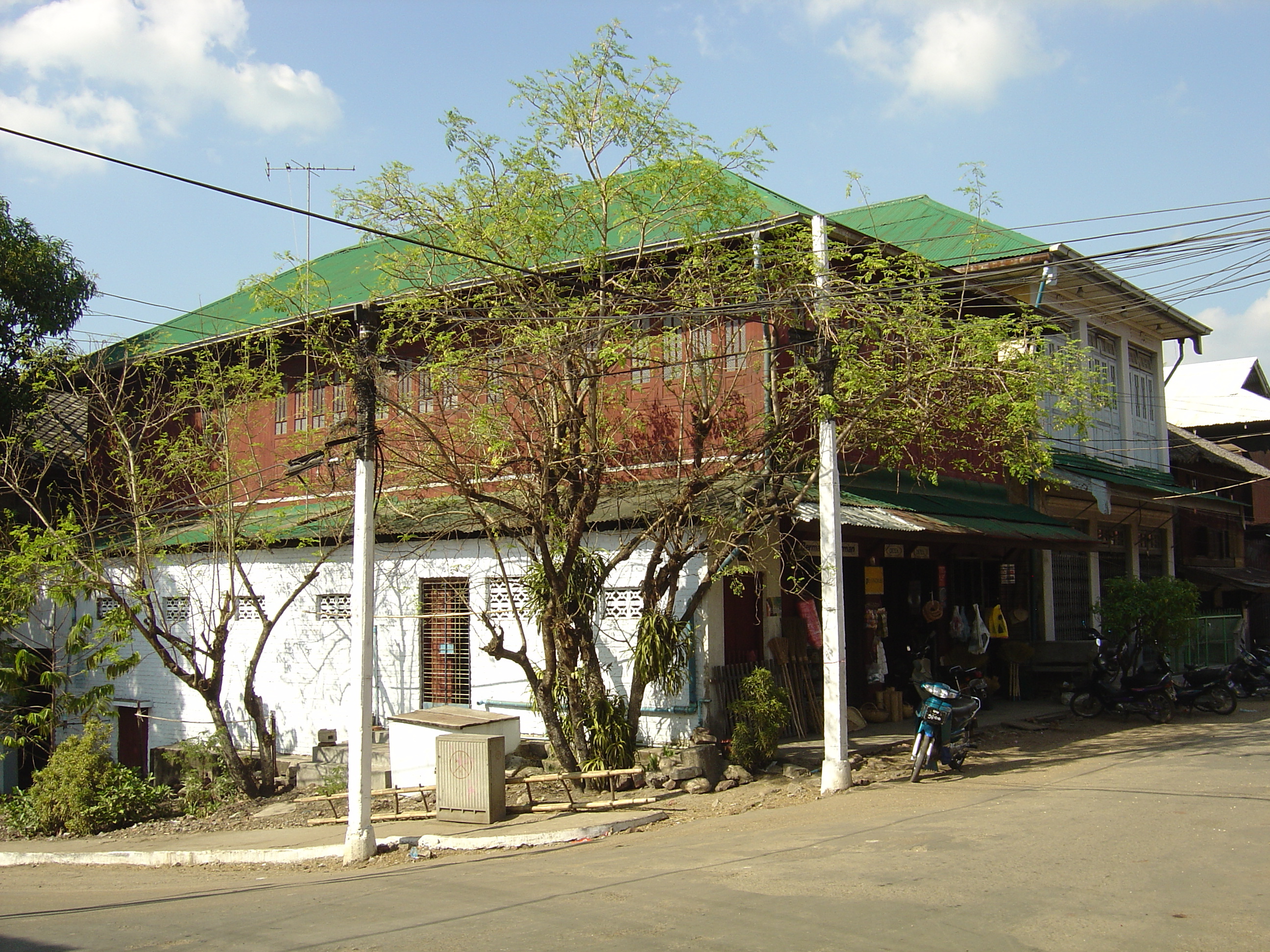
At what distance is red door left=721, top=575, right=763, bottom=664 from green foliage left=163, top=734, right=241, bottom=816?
24.2 ft

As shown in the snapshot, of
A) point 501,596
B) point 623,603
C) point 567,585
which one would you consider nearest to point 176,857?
point 567,585

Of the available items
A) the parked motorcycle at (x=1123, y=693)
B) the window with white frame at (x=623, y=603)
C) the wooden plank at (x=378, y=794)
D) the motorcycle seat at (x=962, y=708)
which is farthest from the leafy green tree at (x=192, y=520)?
the parked motorcycle at (x=1123, y=693)

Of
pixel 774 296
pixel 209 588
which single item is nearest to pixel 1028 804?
pixel 774 296

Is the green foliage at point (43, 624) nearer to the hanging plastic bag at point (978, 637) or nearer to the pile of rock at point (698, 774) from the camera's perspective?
the pile of rock at point (698, 774)

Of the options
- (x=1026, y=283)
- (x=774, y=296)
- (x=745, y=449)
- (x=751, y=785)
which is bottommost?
(x=751, y=785)

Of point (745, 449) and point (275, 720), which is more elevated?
point (745, 449)

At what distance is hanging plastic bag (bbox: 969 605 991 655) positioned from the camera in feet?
59.9

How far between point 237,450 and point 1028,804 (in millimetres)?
14267

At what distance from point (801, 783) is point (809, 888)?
5098 millimetres

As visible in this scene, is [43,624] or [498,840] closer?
[498,840]

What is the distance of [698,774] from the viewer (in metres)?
12.4

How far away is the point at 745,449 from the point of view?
13.4 metres

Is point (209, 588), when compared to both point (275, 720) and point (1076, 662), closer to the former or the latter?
point (275, 720)

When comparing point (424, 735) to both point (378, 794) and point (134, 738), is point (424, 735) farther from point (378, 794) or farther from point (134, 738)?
→ point (134, 738)
